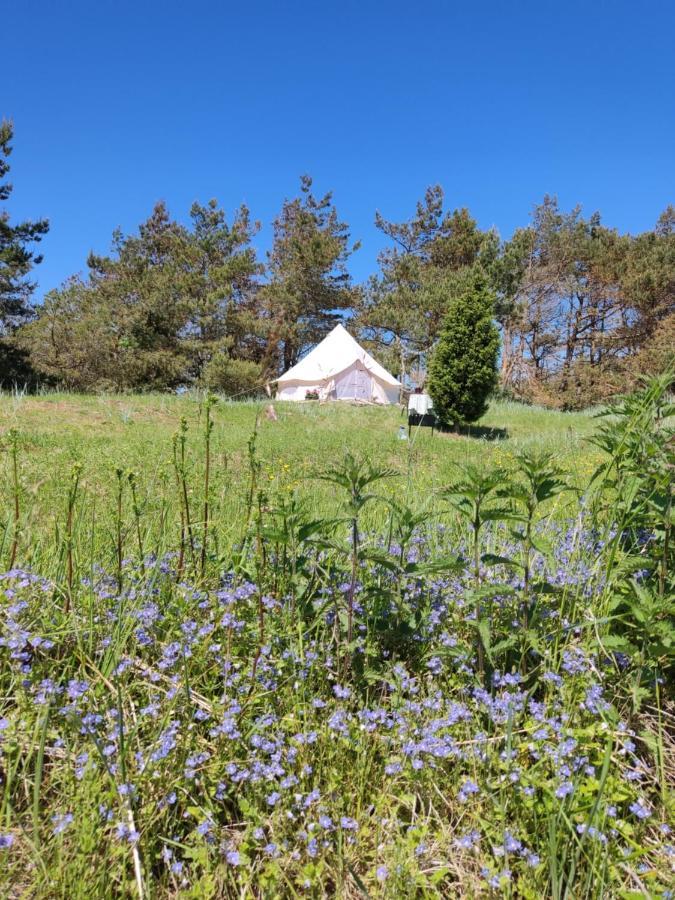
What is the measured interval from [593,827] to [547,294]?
94.0 ft

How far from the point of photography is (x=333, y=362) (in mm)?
20250

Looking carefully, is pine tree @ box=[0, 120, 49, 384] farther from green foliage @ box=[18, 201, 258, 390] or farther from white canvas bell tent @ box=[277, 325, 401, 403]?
white canvas bell tent @ box=[277, 325, 401, 403]

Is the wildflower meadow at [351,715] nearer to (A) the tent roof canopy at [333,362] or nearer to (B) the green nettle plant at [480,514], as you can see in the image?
(B) the green nettle plant at [480,514]

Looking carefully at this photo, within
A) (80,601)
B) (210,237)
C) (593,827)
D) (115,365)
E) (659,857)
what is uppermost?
(210,237)

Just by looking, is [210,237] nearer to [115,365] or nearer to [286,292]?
[286,292]

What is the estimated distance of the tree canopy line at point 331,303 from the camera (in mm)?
23281

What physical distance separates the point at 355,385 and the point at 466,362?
695 cm

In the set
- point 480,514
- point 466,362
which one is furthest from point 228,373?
point 480,514

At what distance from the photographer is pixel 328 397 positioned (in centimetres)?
1992

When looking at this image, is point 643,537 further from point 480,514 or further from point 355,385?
point 355,385

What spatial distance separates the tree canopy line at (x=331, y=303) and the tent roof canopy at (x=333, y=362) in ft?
10.4

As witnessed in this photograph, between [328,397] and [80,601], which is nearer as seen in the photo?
[80,601]

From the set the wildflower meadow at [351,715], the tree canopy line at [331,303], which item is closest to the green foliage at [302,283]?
the tree canopy line at [331,303]

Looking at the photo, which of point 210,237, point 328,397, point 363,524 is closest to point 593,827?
point 363,524
